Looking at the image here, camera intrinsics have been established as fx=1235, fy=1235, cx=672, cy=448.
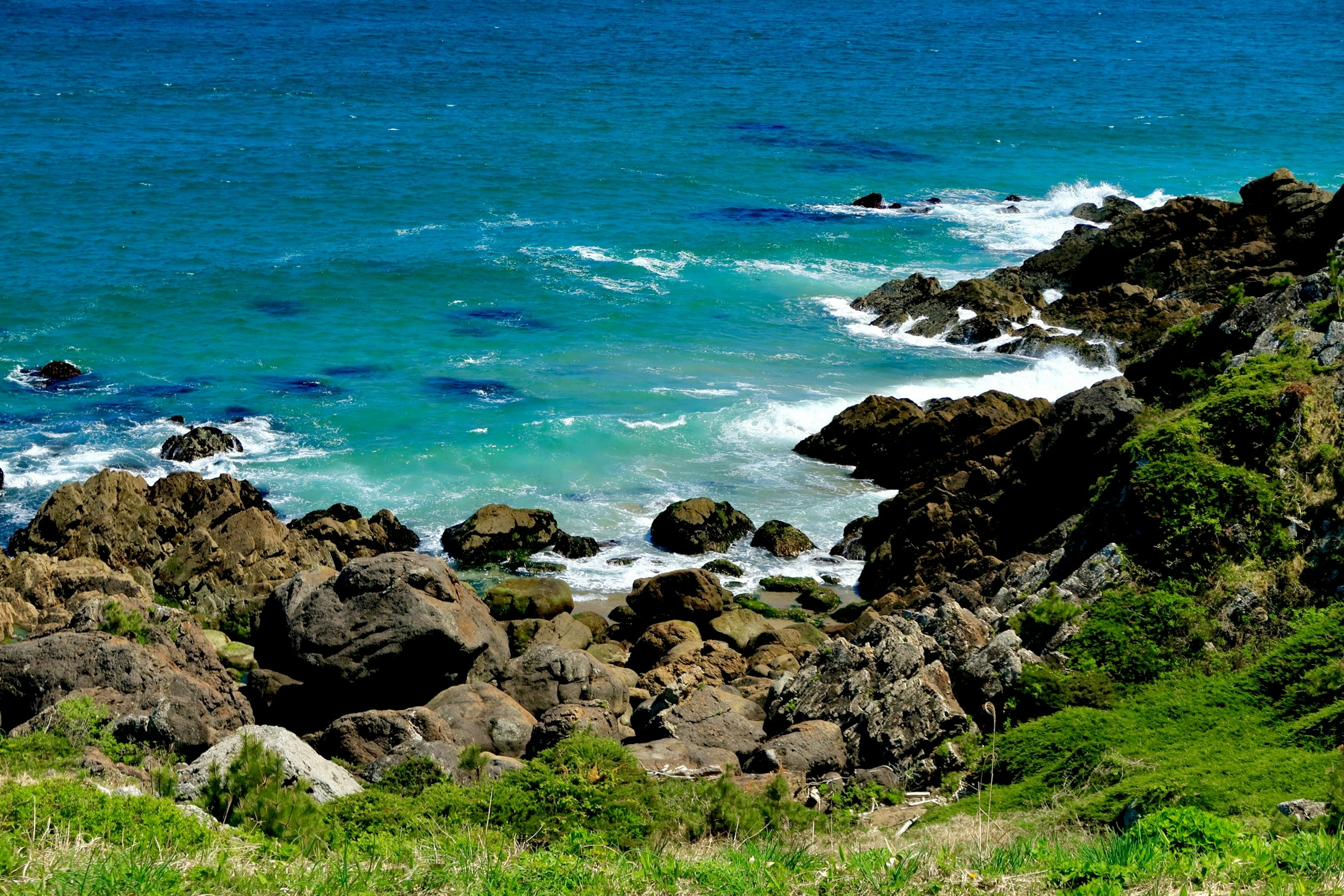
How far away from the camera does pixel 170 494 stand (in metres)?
27.6

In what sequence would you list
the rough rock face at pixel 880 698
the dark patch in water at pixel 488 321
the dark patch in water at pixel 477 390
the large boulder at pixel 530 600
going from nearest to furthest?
the rough rock face at pixel 880 698 → the large boulder at pixel 530 600 → the dark patch in water at pixel 477 390 → the dark patch in water at pixel 488 321

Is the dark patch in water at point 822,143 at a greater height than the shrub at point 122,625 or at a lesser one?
greater

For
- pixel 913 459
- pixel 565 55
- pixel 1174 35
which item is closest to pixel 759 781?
pixel 913 459

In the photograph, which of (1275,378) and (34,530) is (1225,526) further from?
(34,530)

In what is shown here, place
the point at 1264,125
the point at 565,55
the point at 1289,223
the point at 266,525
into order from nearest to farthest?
the point at 266,525, the point at 1289,223, the point at 1264,125, the point at 565,55

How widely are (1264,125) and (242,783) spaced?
79307 mm

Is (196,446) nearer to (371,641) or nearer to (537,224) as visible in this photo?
(371,641)

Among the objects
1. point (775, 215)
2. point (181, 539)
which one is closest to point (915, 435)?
point (181, 539)

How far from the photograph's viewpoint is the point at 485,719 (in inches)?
666

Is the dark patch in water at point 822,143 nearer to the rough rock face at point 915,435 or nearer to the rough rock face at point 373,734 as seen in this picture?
the rough rock face at point 915,435

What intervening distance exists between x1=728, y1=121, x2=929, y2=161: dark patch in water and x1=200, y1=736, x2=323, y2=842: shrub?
2368 inches

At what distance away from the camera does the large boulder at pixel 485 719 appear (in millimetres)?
16484

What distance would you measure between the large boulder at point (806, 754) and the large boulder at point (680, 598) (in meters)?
8.89

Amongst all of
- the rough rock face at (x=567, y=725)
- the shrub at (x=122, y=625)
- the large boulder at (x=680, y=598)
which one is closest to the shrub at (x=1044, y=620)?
the rough rock face at (x=567, y=725)
